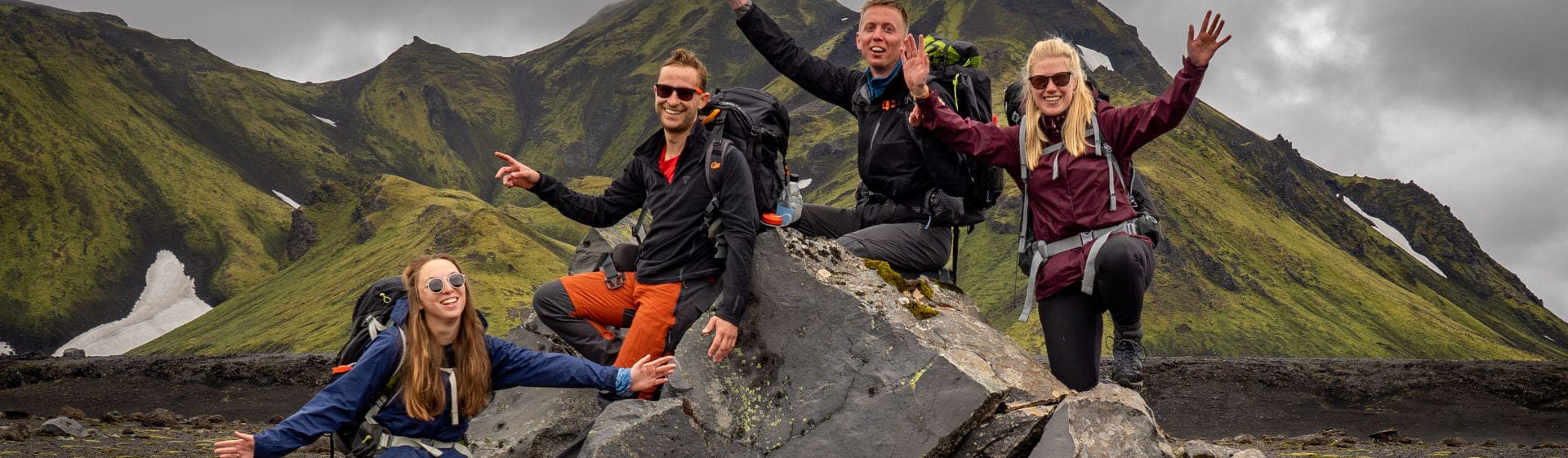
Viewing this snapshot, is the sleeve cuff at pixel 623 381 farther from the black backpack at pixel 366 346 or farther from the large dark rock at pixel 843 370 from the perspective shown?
the black backpack at pixel 366 346

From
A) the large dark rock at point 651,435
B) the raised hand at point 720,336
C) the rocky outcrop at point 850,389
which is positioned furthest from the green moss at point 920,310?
the large dark rock at point 651,435

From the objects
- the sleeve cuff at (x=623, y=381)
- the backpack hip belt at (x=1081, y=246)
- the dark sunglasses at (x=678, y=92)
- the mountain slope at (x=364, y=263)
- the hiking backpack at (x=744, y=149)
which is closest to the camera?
the backpack hip belt at (x=1081, y=246)

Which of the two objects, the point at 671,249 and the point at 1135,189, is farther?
the point at 671,249

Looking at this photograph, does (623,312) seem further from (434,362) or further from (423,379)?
(423,379)

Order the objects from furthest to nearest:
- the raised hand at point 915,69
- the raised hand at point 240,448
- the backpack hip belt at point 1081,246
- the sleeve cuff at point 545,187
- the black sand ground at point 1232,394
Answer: the black sand ground at point 1232,394
the sleeve cuff at point 545,187
the raised hand at point 915,69
the backpack hip belt at point 1081,246
the raised hand at point 240,448

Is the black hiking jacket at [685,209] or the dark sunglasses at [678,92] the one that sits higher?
the dark sunglasses at [678,92]

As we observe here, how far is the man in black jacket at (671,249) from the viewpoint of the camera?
30.2 ft

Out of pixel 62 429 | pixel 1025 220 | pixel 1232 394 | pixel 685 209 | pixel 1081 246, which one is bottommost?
pixel 1232 394

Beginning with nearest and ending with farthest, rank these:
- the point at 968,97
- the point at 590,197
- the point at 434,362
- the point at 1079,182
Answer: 1. the point at 434,362
2. the point at 1079,182
3. the point at 968,97
4. the point at 590,197

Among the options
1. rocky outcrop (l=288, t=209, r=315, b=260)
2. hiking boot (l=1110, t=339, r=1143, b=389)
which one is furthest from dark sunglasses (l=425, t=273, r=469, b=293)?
rocky outcrop (l=288, t=209, r=315, b=260)

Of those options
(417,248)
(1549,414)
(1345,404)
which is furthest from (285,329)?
(1549,414)

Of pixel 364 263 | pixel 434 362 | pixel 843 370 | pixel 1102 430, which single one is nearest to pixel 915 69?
pixel 843 370

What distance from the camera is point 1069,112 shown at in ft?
28.6

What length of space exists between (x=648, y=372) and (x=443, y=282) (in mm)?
1980
